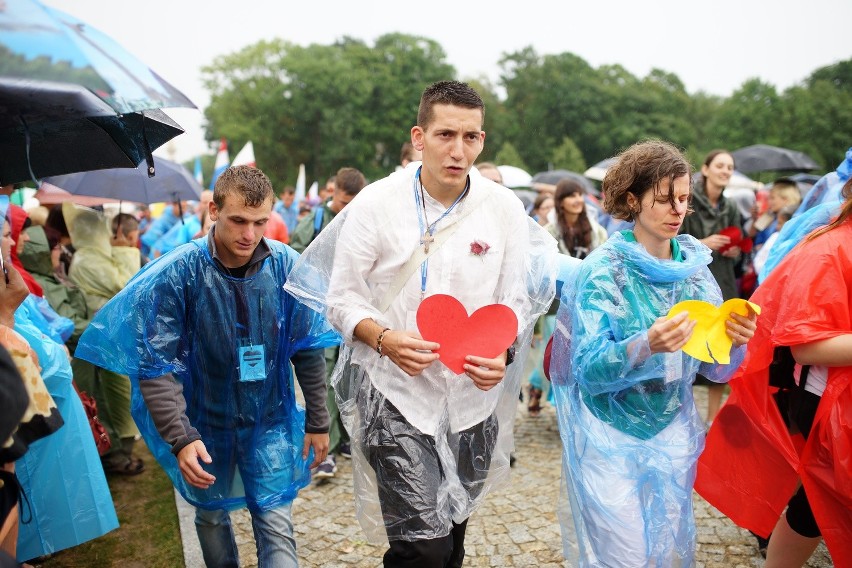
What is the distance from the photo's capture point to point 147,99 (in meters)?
2.02

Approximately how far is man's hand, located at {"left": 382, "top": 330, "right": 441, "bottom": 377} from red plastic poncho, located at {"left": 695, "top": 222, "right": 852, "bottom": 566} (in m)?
1.33

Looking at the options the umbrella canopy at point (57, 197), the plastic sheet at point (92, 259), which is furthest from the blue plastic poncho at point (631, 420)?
the umbrella canopy at point (57, 197)

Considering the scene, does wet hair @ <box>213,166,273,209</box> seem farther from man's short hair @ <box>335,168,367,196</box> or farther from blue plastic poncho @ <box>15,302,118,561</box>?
man's short hair @ <box>335,168,367,196</box>

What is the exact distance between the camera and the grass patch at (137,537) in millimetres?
4059

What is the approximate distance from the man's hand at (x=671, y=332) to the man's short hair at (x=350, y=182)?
3284 millimetres

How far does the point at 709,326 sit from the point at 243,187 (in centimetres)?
176

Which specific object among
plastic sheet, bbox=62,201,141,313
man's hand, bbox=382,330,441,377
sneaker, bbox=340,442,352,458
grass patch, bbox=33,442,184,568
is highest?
man's hand, bbox=382,330,441,377

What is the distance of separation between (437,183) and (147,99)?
3.48ft

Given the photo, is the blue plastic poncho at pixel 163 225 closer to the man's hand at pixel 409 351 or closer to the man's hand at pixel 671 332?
the man's hand at pixel 409 351

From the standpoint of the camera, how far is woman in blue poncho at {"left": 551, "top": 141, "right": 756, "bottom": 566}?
266cm

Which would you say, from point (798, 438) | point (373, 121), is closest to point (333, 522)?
point (798, 438)

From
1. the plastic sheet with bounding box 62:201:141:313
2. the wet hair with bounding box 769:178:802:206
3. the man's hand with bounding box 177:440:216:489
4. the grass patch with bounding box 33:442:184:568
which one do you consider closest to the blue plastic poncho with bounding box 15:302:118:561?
the grass patch with bounding box 33:442:184:568

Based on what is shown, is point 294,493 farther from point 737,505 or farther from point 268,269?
point 737,505

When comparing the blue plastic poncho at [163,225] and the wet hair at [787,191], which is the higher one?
the wet hair at [787,191]
